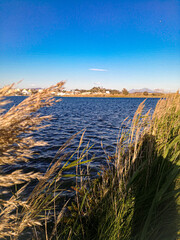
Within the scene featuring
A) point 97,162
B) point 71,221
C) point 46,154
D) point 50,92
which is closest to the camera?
point 50,92

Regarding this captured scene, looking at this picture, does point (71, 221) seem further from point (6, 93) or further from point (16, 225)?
point (6, 93)

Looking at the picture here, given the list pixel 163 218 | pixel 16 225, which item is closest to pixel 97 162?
pixel 163 218

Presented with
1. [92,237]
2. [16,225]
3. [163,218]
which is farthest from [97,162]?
[16,225]

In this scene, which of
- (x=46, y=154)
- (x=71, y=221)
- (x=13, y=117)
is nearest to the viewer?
(x=13, y=117)

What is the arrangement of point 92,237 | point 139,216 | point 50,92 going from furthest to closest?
point 92,237 → point 139,216 → point 50,92

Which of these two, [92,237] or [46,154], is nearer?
[92,237]

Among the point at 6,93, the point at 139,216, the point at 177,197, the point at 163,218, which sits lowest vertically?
the point at 139,216

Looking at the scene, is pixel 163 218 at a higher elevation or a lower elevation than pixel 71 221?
higher

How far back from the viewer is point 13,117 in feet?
5.03

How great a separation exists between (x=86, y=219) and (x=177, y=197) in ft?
5.68

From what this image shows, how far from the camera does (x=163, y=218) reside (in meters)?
2.22

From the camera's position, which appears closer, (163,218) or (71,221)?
(163,218)

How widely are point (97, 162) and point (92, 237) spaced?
16.5 ft

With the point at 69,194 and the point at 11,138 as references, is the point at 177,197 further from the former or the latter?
the point at 69,194
